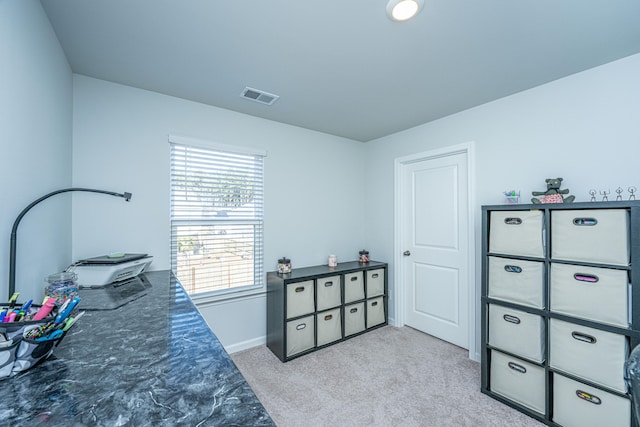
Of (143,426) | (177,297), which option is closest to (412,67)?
(177,297)

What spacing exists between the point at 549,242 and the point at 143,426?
238 centimetres

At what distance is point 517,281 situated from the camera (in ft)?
6.72

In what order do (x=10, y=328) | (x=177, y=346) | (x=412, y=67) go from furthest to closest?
1. (x=412, y=67)
2. (x=177, y=346)
3. (x=10, y=328)

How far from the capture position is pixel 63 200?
193 centimetres

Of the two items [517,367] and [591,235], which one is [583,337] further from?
[591,235]

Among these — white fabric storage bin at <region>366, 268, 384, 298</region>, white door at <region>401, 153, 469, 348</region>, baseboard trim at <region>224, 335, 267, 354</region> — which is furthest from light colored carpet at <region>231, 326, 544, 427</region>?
white fabric storage bin at <region>366, 268, 384, 298</region>

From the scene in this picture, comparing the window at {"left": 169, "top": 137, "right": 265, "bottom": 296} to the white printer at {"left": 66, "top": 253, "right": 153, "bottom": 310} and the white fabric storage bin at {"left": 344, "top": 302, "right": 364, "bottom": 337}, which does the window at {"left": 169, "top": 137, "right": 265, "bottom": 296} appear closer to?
the white printer at {"left": 66, "top": 253, "right": 153, "bottom": 310}

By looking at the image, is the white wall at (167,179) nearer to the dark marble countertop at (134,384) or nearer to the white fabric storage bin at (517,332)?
the dark marble countertop at (134,384)

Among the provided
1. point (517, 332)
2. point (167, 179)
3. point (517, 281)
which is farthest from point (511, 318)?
point (167, 179)

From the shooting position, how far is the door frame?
2.76 metres

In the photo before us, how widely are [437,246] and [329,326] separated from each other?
1541 millimetres

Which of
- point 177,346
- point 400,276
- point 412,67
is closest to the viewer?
point 177,346

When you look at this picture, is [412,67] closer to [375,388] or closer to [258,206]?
[258,206]

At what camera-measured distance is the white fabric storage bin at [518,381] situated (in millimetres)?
1930
